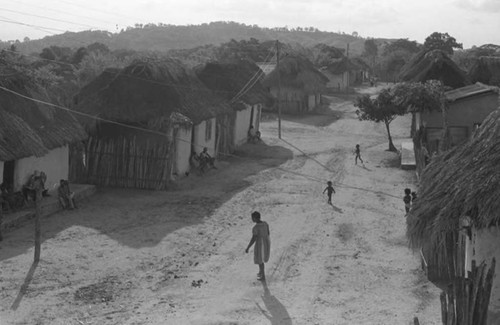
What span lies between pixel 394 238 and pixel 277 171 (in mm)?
8833

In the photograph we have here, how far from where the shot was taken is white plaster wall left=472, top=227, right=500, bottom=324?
8.54 m

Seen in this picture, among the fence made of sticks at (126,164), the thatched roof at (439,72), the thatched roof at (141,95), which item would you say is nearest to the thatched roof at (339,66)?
the thatched roof at (439,72)

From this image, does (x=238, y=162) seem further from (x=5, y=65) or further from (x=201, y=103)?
(x=5, y=65)

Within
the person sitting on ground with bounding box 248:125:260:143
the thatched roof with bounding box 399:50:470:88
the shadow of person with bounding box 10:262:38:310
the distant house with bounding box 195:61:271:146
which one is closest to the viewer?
the shadow of person with bounding box 10:262:38:310

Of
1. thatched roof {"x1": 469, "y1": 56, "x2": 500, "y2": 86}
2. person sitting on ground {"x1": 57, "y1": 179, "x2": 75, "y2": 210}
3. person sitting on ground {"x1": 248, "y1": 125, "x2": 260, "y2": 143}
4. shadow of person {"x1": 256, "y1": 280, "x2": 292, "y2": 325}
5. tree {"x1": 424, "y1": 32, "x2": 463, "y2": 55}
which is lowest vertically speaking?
shadow of person {"x1": 256, "y1": 280, "x2": 292, "y2": 325}

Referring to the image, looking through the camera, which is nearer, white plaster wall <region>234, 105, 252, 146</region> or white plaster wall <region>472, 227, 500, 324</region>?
white plaster wall <region>472, 227, 500, 324</region>

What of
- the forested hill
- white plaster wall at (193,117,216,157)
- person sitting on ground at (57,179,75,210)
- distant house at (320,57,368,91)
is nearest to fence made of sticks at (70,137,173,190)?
person sitting on ground at (57,179,75,210)

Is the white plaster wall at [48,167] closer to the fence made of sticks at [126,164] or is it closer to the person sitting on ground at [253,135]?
the fence made of sticks at [126,164]

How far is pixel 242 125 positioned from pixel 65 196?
13.1 metres

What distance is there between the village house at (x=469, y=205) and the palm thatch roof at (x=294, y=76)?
1163 inches

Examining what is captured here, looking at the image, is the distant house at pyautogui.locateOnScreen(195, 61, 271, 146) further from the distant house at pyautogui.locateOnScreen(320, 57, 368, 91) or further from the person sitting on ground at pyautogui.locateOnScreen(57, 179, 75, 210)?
the distant house at pyautogui.locateOnScreen(320, 57, 368, 91)

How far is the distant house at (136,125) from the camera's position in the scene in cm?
1864

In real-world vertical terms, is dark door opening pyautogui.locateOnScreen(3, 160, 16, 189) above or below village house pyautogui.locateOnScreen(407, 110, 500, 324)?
below

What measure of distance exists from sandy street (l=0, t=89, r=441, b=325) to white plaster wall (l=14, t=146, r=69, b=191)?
1.18 meters
